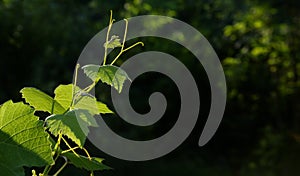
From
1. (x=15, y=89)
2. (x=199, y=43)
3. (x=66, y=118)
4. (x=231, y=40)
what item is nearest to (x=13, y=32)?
(x=15, y=89)

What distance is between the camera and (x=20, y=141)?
536 millimetres

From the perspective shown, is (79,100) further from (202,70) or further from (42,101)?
(202,70)

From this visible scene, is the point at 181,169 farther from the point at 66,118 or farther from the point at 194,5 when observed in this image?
the point at 66,118

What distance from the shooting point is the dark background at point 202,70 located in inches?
174

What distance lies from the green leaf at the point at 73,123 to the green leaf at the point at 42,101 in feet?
0.15

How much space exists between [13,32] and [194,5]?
5.18ft

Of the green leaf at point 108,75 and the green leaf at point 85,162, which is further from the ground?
the green leaf at point 108,75

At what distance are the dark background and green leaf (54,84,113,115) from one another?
3.47m

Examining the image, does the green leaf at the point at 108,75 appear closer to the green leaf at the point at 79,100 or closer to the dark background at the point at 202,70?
the green leaf at the point at 79,100

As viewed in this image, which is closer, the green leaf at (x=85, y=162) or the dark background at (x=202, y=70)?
the green leaf at (x=85, y=162)

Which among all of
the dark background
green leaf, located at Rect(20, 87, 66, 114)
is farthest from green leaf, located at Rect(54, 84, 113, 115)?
the dark background

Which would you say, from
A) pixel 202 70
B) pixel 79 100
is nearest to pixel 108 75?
pixel 79 100

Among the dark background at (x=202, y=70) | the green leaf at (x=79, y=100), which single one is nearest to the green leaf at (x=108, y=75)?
the green leaf at (x=79, y=100)

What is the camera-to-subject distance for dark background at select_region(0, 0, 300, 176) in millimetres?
4422
